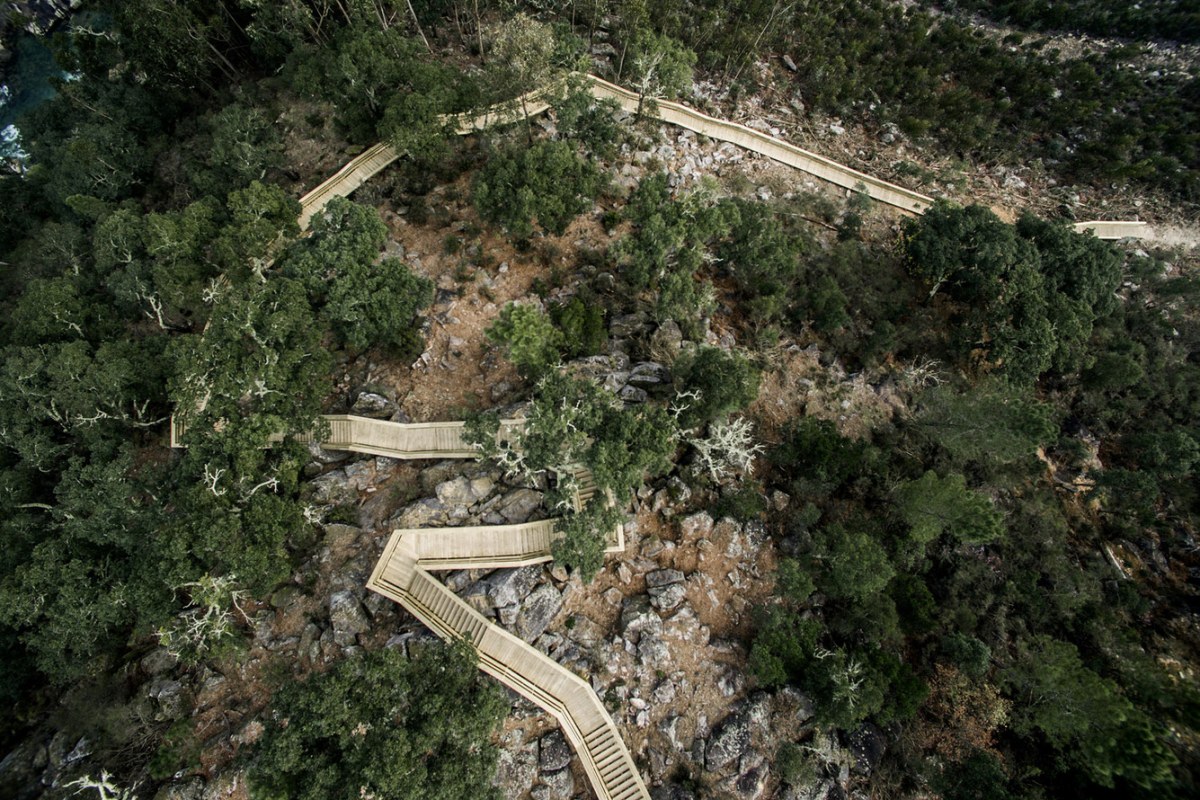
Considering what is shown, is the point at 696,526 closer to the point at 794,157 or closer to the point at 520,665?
the point at 520,665

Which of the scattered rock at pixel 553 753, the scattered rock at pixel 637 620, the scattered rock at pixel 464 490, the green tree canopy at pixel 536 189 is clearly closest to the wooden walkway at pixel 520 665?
the scattered rock at pixel 553 753

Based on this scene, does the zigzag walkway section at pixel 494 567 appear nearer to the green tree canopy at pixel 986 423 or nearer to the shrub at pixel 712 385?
the shrub at pixel 712 385

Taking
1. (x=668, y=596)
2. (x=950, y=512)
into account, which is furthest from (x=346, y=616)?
(x=950, y=512)

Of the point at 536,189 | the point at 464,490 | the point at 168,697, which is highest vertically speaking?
the point at 536,189

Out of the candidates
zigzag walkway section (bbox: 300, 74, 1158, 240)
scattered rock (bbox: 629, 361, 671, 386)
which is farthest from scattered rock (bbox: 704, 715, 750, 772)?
zigzag walkway section (bbox: 300, 74, 1158, 240)

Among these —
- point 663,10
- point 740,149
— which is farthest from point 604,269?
point 663,10

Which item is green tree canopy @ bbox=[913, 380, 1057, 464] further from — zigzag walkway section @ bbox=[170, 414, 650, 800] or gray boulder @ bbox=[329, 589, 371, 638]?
gray boulder @ bbox=[329, 589, 371, 638]

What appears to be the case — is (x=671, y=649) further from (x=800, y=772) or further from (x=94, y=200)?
(x=94, y=200)

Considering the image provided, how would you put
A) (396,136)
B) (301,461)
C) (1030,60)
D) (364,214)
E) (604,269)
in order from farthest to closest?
(1030,60) → (604,269) → (396,136) → (364,214) → (301,461)
